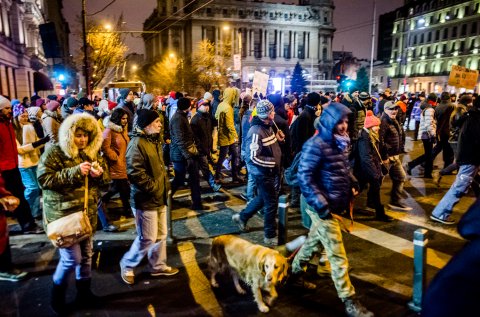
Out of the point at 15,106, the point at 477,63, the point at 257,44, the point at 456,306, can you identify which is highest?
the point at 257,44

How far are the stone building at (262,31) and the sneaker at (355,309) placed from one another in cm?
9355

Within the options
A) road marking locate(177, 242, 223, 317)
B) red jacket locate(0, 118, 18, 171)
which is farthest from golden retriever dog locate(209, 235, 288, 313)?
red jacket locate(0, 118, 18, 171)

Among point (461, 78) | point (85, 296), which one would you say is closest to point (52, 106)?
point (85, 296)

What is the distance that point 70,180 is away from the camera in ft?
12.3

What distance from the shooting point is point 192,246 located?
235 inches

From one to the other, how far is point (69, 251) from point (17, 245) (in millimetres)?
2783

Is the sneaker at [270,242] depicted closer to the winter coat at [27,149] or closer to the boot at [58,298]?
the boot at [58,298]

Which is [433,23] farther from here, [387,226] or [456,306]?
[456,306]

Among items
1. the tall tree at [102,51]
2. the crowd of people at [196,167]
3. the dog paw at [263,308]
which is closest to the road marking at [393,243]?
the crowd of people at [196,167]

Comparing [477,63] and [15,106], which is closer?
[15,106]

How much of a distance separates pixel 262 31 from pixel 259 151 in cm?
10413

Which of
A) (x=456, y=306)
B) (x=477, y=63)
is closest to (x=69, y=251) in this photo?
(x=456, y=306)

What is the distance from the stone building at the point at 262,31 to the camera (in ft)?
318

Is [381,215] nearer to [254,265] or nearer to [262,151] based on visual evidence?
[262,151]
